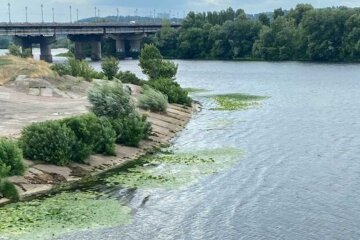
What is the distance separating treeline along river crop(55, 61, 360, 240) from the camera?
88.6 feet

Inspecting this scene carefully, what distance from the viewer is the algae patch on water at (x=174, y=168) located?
35156 mm

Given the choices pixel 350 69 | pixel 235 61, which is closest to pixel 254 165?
pixel 350 69

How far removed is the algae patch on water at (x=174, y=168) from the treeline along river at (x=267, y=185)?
34.0 inches

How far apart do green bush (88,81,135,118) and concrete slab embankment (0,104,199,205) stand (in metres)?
2.93

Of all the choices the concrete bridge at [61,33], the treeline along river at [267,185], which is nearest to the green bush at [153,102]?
the treeline along river at [267,185]

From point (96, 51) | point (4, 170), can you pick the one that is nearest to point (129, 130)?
point (4, 170)

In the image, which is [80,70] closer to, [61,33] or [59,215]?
[59,215]

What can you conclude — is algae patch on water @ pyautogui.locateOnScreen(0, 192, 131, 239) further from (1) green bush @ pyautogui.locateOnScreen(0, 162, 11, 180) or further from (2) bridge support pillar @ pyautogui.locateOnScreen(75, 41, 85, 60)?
(2) bridge support pillar @ pyautogui.locateOnScreen(75, 41, 85, 60)

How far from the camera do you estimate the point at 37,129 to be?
36938 millimetres

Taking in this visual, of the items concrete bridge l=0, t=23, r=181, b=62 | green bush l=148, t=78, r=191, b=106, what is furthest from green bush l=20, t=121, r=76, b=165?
concrete bridge l=0, t=23, r=181, b=62

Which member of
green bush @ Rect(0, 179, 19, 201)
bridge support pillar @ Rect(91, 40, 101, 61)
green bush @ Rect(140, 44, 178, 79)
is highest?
green bush @ Rect(140, 44, 178, 79)

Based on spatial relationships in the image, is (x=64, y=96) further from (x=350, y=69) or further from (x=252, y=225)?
(x=350, y=69)

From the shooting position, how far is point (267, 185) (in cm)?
3419

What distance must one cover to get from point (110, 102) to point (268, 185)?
15.9 m
